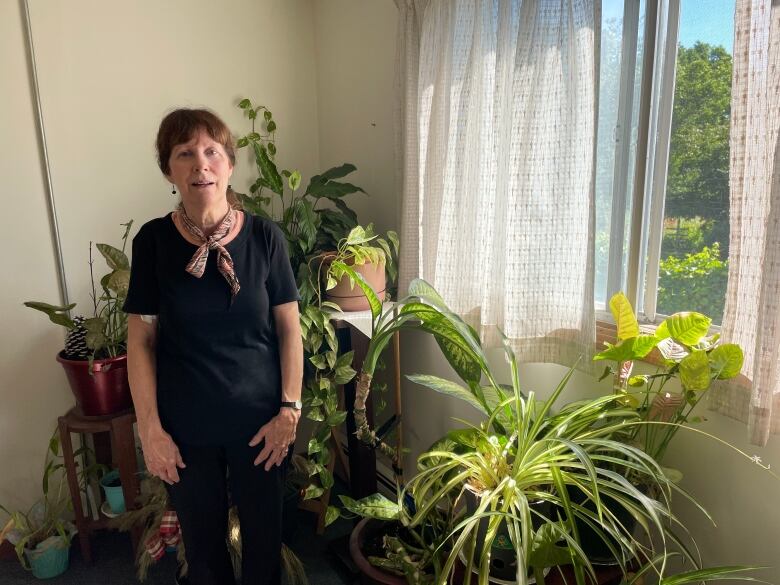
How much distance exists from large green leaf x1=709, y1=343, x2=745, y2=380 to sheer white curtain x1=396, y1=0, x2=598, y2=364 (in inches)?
12.5

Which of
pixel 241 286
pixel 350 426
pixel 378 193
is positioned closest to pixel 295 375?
pixel 241 286

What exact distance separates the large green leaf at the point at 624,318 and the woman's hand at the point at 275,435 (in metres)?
0.82

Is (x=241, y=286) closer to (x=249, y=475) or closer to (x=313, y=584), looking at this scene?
(x=249, y=475)

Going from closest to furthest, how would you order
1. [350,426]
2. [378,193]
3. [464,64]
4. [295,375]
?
[295,375]
[464,64]
[350,426]
[378,193]

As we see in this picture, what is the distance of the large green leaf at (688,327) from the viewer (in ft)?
3.46

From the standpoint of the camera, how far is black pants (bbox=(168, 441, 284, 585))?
129 centimetres

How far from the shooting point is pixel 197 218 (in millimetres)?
1234

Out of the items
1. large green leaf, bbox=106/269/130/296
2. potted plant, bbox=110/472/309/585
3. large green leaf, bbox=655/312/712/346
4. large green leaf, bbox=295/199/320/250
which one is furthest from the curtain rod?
large green leaf, bbox=655/312/712/346

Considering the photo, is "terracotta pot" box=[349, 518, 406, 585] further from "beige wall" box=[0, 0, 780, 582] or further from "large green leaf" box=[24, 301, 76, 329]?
"large green leaf" box=[24, 301, 76, 329]

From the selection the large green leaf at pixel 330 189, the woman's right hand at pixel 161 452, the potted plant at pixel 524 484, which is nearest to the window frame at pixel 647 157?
the potted plant at pixel 524 484

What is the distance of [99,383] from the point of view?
5.69 feet

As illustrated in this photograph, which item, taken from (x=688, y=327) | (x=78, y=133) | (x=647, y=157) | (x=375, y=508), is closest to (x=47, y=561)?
(x=375, y=508)

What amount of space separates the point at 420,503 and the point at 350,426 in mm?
783

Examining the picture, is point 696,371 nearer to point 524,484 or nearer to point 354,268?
point 524,484
